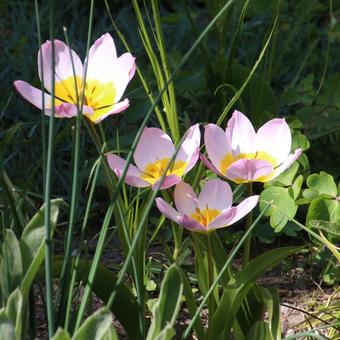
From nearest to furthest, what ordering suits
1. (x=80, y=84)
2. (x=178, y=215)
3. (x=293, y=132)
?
1. (x=178, y=215)
2. (x=80, y=84)
3. (x=293, y=132)

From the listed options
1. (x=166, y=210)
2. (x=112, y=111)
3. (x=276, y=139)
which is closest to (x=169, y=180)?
(x=166, y=210)

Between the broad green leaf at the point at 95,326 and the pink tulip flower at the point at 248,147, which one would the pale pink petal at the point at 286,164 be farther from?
the broad green leaf at the point at 95,326

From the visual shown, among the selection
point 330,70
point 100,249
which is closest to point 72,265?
point 100,249

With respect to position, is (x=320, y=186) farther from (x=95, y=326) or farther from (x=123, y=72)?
(x=95, y=326)

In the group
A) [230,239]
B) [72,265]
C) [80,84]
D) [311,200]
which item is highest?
[80,84]

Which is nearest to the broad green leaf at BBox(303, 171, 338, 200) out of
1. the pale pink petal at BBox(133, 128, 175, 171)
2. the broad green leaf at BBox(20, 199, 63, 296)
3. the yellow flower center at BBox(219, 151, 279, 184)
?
the yellow flower center at BBox(219, 151, 279, 184)

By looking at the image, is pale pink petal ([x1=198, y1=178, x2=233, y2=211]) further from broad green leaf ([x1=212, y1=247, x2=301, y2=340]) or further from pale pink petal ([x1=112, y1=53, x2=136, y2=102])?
pale pink petal ([x1=112, y1=53, x2=136, y2=102])

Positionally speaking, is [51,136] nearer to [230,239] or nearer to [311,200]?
[311,200]
